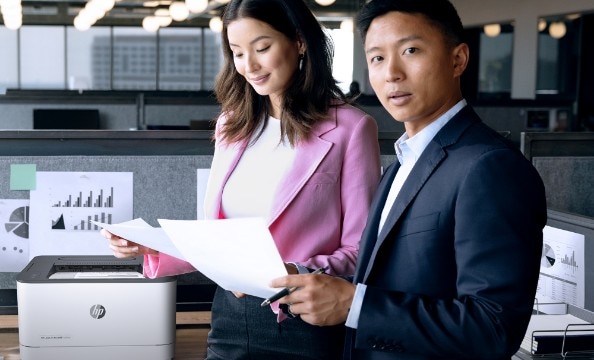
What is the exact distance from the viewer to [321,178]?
1354 mm

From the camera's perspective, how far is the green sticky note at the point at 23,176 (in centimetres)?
187

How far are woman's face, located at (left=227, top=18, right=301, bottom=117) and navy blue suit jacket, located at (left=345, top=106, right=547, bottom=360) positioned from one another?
1.51 ft

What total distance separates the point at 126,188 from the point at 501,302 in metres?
1.18

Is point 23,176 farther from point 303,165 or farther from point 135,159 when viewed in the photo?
point 303,165

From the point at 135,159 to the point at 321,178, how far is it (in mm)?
682

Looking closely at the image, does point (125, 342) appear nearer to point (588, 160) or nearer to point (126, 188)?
point (126, 188)

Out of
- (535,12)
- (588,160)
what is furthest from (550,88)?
(588,160)

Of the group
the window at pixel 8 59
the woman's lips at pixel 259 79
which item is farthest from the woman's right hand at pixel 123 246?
the window at pixel 8 59

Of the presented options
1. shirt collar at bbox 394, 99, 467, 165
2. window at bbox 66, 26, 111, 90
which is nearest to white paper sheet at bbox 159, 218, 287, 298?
shirt collar at bbox 394, 99, 467, 165

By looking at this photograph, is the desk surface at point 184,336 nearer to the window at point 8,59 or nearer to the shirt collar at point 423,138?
the shirt collar at point 423,138

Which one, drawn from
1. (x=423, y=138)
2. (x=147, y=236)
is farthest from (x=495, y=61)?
(x=423, y=138)

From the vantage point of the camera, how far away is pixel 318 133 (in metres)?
1.38

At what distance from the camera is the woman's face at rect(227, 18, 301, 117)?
1379 millimetres

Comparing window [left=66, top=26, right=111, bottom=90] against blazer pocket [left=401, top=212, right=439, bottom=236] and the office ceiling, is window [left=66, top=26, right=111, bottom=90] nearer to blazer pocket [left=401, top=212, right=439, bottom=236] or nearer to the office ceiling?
the office ceiling
